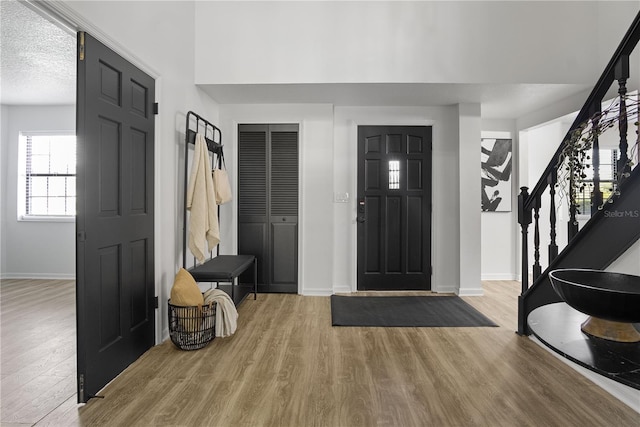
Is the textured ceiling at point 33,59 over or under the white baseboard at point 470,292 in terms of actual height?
over

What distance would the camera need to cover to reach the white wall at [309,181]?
422 cm

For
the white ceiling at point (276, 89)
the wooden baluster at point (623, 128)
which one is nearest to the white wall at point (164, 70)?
the white ceiling at point (276, 89)

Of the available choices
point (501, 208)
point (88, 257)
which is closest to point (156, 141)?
point (88, 257)

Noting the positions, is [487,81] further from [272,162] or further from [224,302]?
[224,302]

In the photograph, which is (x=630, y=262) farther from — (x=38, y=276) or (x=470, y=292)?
(x=38, y=276)

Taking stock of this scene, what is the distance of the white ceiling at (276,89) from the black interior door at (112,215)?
1.24 meters

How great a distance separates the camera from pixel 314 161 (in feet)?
13.9

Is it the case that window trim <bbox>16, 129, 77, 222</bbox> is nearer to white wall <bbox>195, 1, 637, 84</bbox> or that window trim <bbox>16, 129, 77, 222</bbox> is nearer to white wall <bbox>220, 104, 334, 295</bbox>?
white wall <bbox>220, 104, 334, 295</bbox>

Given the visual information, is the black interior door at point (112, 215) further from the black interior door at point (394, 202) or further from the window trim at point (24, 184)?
the window trim at point (24, 184)

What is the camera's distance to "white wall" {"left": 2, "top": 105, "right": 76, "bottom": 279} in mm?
4949

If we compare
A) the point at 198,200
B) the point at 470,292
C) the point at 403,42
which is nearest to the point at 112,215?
the point at 198,200

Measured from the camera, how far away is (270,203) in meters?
4.28

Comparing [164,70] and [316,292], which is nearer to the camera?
[164,70]

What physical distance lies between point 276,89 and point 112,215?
2.13 metres
